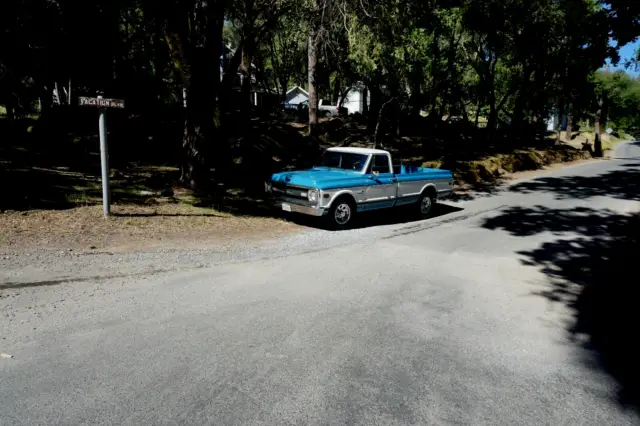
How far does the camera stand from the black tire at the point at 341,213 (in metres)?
10.1

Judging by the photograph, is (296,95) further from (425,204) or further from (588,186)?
(425,204)

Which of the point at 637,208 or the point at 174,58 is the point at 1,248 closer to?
the point at 174,58

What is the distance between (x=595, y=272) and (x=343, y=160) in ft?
18.3

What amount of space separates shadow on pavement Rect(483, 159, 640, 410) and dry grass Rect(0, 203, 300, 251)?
5.10 metres

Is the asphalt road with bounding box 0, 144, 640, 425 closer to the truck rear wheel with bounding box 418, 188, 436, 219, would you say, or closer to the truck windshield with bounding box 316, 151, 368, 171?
the truck windshield with bounding box 316, 151, 368, 171

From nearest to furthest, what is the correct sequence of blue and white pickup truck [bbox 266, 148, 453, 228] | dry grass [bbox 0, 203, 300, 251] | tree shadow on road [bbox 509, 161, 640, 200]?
dry grass [bbox 0, 203, 300, 251] < blue and white pickup truck [bbox 266, 148, 453, 228] < tree shadow on road [bbox 509, 161, 640, 200]

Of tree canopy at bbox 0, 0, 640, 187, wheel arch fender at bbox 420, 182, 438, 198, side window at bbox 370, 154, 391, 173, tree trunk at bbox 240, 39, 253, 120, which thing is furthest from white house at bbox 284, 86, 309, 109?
side window at bbox 370, 154, 391, 173

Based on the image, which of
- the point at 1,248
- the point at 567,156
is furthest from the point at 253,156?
the point at 567,156

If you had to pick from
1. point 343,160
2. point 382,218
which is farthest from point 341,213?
point 382,218

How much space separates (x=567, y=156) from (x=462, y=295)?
85.4 feet

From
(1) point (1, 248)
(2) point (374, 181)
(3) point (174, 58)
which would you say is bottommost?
(1) point (1, 248)

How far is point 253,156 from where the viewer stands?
56.5 feet

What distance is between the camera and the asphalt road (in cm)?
354

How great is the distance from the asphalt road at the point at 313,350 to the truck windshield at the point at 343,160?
344 cm
